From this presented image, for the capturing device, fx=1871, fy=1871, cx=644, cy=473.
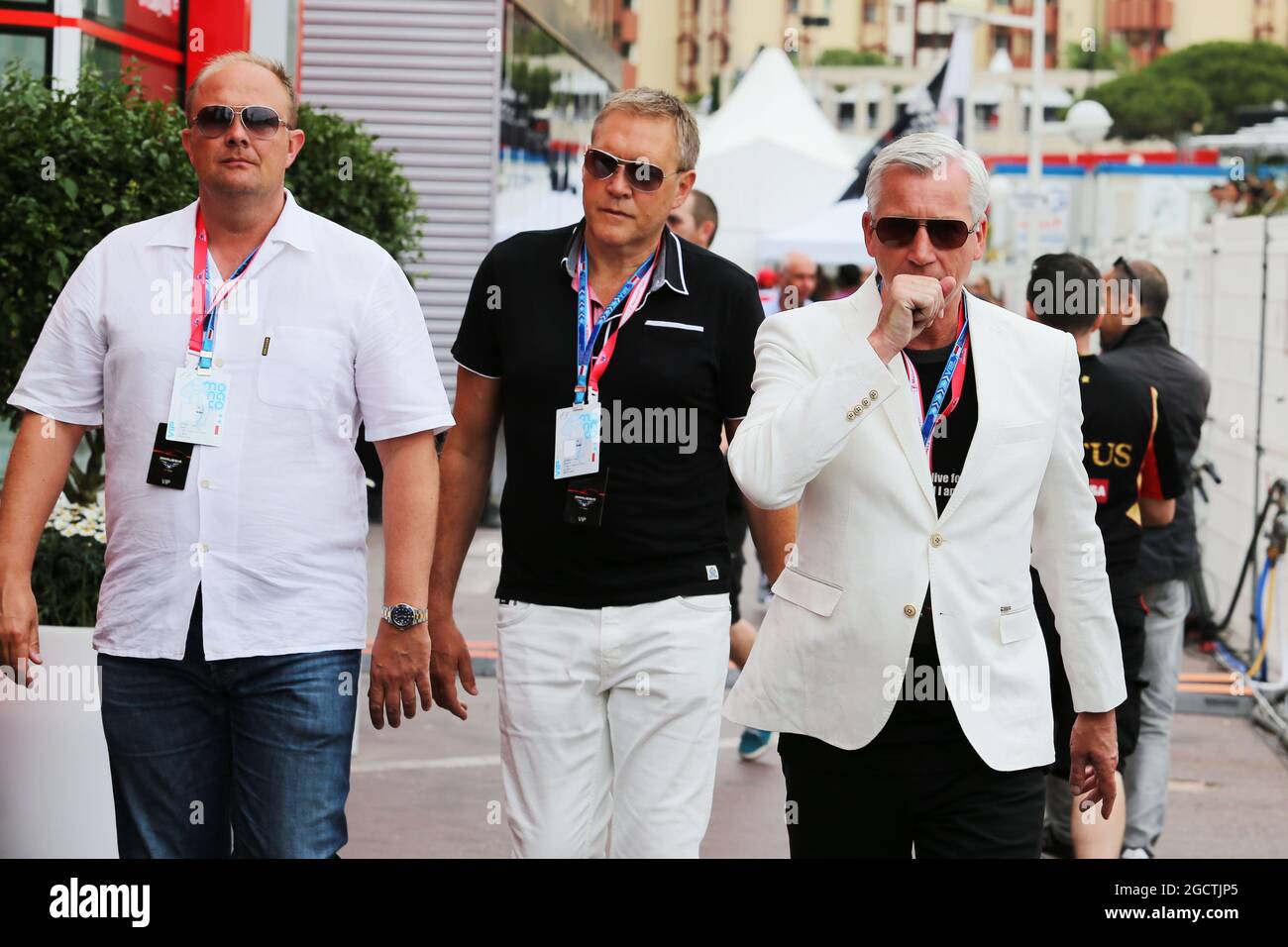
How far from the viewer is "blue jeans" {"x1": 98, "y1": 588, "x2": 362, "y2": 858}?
3.70 m

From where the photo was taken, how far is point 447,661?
4285 millimetres

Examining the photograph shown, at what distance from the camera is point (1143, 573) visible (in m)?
6.41

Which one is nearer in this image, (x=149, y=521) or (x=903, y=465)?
(x=903, y=465)

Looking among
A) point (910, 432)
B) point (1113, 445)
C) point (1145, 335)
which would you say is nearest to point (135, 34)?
point (1145, 335)

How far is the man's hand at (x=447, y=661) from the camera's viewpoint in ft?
14.1

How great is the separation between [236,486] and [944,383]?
1.40 meters

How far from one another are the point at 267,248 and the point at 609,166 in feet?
2.58

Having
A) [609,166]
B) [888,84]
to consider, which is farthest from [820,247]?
[888,84]

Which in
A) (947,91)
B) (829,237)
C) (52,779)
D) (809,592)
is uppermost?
(947,91)

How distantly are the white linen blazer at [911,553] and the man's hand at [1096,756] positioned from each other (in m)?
0.13

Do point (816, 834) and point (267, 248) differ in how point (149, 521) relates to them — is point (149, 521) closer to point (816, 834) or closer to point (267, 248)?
point (267, 248)

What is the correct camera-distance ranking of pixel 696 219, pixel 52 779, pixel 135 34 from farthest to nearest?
pixel 135 34
pixel 696 219
pixel 52 779

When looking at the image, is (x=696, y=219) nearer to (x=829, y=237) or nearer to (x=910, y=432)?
(x=910, y=432)

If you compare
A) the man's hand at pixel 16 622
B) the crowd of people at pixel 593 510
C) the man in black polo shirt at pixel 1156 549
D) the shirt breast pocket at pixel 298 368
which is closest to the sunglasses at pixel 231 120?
the crowd of people at pixel 593 510
